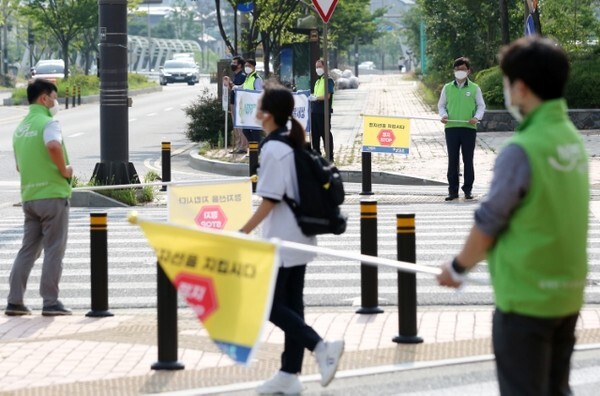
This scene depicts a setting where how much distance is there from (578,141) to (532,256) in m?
0.47

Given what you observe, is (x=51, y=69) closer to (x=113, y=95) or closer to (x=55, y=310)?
(x=113, y=95)

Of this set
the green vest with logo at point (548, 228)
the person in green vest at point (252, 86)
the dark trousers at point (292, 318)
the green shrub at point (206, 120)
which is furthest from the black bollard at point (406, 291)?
the green shrub at point (206, 120)

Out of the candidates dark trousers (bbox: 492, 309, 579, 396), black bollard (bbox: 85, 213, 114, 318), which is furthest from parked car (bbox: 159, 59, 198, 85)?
dark trousers (bbox: 492, 309, 579, 396)

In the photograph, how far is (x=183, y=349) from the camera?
8.84m

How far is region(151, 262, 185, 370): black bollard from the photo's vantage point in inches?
318

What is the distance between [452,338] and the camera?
905 centimetres

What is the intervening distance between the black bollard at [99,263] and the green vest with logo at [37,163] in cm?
59

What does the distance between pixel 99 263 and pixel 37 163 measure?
36.3 inches

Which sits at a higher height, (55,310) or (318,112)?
(318,112)

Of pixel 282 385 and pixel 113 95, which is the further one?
pixel 113 95

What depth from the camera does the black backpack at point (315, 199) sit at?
713 cm

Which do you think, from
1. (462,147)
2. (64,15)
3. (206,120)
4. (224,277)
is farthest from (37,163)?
(64,15)

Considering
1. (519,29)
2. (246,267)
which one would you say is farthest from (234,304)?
(519,29)

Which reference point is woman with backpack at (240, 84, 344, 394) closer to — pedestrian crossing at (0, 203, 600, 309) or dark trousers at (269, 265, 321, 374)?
dark trousers at (269, 265, 321, 374)
